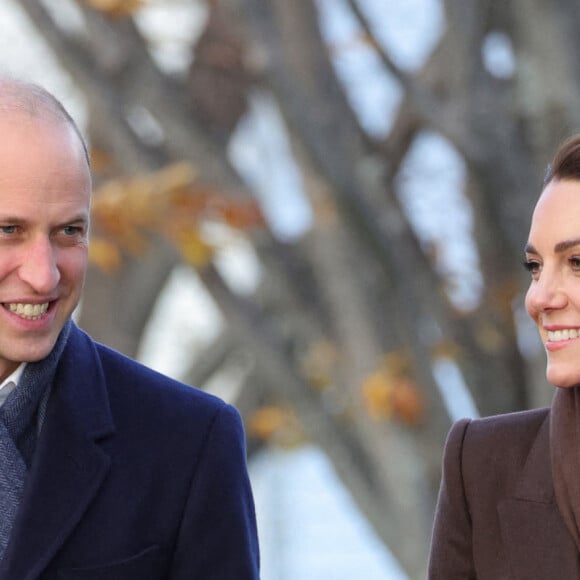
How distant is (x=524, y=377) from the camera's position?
628 cm

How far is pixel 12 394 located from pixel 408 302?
338 cm

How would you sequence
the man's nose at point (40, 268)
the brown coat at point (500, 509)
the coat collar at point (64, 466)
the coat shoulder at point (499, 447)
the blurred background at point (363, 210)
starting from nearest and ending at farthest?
the man's nose at point (40, 268), the coat collar at point (64, 466), the brown coat at point (500, 509), the coat shoulder at point (499, 447), the blurred background at point (363, 210)

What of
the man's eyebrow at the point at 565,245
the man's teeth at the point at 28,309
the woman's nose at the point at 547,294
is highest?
the man's teeth at the point at 28,309

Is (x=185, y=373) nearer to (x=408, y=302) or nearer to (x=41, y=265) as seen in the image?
(x=408, y=302)

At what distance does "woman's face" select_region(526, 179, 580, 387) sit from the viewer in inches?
112

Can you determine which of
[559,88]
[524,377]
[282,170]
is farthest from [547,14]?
[282,170]

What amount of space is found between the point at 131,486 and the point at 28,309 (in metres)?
0.44

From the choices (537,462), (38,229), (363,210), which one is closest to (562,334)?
(537,462)

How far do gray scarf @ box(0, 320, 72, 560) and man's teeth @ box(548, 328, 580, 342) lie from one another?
946 millimetres

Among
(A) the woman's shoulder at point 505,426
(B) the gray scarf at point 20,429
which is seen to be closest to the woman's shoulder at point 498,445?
(A) the woman's shoulder at point 505,426

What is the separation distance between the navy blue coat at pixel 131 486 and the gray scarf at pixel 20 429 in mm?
27

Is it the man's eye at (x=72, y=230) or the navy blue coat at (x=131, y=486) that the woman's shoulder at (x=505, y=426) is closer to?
the navy blue coat at (x=131, y=486)

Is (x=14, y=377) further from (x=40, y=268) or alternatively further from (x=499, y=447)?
(x=499, y=447)

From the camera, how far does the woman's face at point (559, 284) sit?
112 inches
